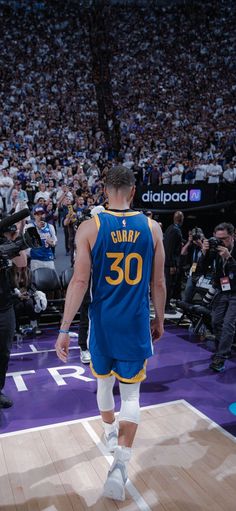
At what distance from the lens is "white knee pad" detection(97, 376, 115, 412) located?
9.37 ft

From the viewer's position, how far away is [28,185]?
456 inches

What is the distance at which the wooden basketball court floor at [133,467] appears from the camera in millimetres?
2682

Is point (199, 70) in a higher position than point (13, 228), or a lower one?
higher

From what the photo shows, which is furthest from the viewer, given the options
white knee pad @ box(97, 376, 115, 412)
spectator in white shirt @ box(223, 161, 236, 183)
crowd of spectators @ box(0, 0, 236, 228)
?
crowd of spectators @ box(0, 0, 236, 228)

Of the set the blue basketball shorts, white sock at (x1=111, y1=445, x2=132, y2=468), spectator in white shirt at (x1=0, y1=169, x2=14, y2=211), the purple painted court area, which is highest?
spectator in white shirt at (x1=0, y1=169, x2=14, y2=211)

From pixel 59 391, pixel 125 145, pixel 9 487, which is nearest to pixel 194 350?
pixel 59 391

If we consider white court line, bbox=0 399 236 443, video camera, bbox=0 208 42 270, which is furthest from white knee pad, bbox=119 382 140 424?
video camera, bbox=0 208 42 270

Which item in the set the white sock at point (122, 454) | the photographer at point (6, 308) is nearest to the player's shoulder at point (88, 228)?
the photographer at point (6, 308)

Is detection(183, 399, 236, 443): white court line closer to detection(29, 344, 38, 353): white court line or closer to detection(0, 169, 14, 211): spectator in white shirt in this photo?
detection(29, 344, 38, 353): white court line

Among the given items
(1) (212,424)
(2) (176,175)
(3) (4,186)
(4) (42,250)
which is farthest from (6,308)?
(2) (176,175)

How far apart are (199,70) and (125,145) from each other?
9.32 meters

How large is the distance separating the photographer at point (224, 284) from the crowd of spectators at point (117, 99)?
491 centimetres

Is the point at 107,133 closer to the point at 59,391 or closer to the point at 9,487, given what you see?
the point at 59,391

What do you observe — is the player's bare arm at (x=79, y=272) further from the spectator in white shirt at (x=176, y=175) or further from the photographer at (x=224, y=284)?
the spectator in white shirt at (x=176, y=175)
